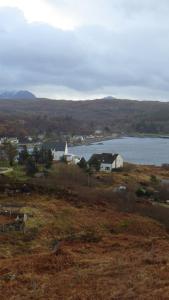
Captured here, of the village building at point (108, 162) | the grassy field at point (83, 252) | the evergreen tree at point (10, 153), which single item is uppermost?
the evergreen tree at point (10, 153)

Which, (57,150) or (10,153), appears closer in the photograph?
(10,153)

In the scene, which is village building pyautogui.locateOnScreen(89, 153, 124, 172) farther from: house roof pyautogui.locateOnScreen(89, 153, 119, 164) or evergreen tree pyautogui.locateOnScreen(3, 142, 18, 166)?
evergreen tree pyautogui.locateOnScreen(3, 142, 18, 166)

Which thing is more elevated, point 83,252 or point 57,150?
point 57,150

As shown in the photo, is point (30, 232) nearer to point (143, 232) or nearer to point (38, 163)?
point (143, 232)

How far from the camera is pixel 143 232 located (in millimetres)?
30250

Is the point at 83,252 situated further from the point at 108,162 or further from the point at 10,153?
the point at 108,162

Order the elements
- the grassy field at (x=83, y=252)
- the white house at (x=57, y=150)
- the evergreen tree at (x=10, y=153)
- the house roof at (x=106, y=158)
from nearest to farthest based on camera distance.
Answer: the grassy field at (x=83, y=252), the evergreen tree at (x=10, y=153), the house roof at (x=106, y=158), the white house at (x=57, y=150)

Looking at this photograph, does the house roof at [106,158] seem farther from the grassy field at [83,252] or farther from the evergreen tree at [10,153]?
the grassy field at [83,252]

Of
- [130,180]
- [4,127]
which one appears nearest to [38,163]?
[130,180]

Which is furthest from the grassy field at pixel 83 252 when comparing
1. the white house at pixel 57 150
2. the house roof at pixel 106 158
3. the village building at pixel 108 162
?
the white house at pixel 57 150

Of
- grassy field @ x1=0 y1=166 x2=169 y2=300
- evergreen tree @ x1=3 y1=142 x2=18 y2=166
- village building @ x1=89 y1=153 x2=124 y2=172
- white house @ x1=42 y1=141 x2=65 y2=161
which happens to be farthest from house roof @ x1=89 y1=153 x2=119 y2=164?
grassy field @ x1=0 y1=166 x2=169 y2=300

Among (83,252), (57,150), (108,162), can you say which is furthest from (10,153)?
(83,252)

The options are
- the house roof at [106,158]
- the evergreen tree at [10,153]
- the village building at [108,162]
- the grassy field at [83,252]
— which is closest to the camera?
the grassy field at [83,252]

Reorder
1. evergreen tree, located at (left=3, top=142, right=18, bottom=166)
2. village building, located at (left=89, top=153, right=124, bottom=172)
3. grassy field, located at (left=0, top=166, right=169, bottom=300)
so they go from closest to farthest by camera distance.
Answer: grassy field, located at (left=0, top=166, right=169, bottom=300), evergreen tree, located at (left=3, top=142, right=18, bottom=166), village building, located at (left=89, top=153, right=124, bottom=172)
